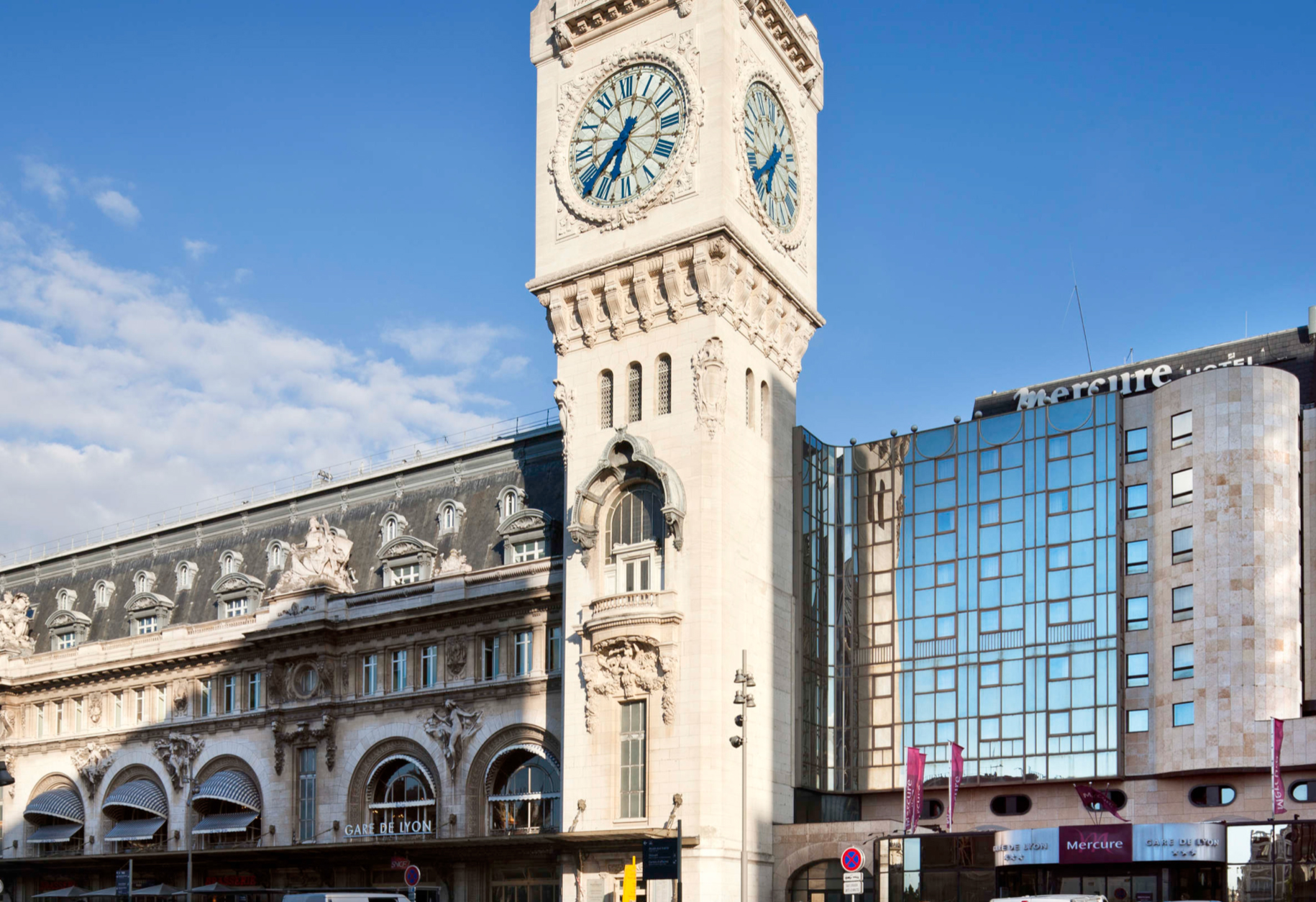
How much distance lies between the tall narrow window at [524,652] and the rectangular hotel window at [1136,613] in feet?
76.7

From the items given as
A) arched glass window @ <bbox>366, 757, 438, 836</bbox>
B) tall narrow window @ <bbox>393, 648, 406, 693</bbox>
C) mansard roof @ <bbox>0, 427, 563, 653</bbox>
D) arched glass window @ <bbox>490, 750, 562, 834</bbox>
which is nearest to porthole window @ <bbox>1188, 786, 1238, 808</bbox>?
arched glass window @ <bbox>490, 750, 562, 834</bbox>

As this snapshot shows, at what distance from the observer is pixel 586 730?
57469 mm

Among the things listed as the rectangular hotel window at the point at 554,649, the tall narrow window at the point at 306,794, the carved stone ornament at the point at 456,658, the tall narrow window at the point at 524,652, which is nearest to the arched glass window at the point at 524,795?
the tall narrow window at the point at 524,652

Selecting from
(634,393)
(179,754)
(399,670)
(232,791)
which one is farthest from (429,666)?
(179,754)

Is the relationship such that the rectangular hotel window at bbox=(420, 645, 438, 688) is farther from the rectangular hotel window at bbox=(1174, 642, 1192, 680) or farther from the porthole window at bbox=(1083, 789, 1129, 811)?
the rectangular hotel window at bbox=(1174, 642, 1192, 680)

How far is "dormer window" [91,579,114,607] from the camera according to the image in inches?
3369

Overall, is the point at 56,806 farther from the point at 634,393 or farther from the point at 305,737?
the point at 634,393

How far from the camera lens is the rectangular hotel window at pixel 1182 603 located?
181 ft

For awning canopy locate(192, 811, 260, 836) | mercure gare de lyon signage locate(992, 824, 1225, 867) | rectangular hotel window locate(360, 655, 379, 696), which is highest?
rectangular hotel window locate(360, 655, 379, 696)

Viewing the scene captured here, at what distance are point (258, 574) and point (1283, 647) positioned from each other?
1910 inches

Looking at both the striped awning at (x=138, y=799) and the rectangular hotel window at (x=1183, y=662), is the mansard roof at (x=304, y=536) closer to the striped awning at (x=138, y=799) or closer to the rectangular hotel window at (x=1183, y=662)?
the striped awning at (x=138, y=799)

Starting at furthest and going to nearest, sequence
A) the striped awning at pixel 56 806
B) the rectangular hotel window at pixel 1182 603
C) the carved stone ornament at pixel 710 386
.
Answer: the striped awning at pixel 56 806, the carved stone ornament at pixel 710 386, the rectangular hotel window at pixel 1182 603

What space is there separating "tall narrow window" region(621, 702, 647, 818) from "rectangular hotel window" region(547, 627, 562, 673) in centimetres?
551

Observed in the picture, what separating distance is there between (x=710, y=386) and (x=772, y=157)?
1147 cm
